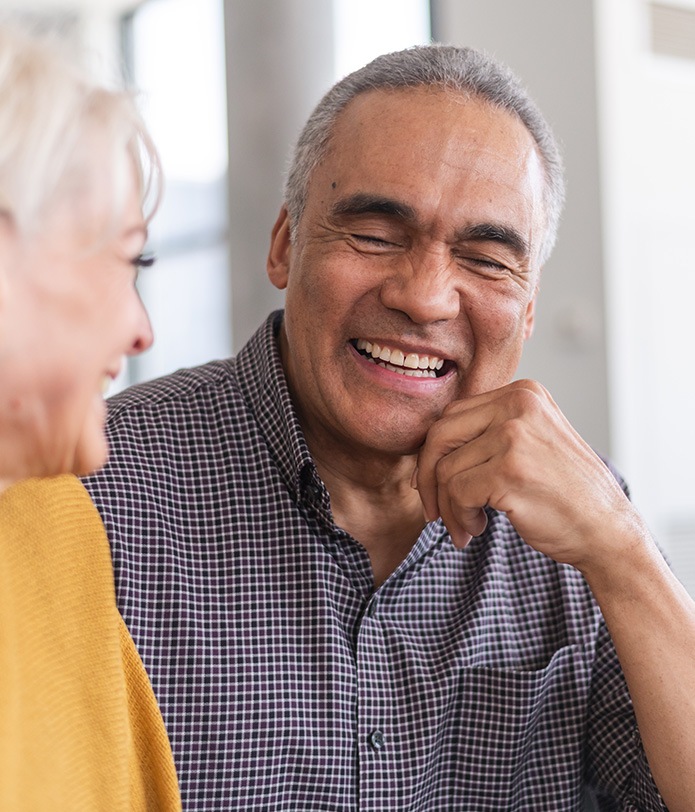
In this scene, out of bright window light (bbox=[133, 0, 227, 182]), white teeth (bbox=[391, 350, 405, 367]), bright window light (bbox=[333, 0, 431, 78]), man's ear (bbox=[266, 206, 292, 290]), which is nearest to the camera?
white teeth (bbox=[391, 350, 405, 367])

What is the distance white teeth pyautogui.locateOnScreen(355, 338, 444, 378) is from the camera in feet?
5.16

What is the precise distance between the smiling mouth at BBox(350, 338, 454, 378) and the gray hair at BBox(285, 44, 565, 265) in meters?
0.26

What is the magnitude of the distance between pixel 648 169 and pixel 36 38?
3.45 meters

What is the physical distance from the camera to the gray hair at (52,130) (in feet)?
2.80

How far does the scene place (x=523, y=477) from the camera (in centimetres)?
144

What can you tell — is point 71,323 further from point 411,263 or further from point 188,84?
point 188,84

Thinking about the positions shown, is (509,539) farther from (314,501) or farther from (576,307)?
(576,307)

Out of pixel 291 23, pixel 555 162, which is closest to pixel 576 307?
pixel 291 23

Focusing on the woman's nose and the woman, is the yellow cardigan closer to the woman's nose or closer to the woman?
the woman

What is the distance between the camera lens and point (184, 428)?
1646mm

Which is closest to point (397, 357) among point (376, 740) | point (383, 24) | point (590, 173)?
point (376, 740)

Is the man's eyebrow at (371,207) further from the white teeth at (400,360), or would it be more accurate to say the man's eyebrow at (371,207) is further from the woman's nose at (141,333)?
the woman's nose at (141,333)

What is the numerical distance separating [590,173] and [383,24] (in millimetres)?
1117

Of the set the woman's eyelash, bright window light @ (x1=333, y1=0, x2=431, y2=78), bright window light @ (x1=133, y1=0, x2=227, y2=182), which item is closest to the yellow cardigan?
the woman's eyelash
